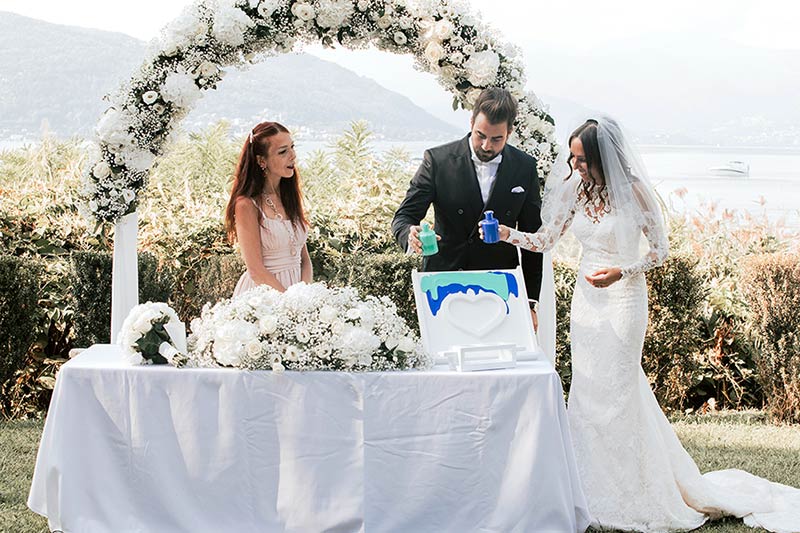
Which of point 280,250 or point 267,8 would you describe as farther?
point 267,8

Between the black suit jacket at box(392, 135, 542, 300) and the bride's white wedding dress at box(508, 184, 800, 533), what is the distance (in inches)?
11.7

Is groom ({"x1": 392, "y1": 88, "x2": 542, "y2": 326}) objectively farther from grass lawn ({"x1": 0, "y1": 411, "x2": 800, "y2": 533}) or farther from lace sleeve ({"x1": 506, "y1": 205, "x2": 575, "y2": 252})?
grass lawn ({"x1": 0, "y1": 411, "x2": 800, "y2": 533})

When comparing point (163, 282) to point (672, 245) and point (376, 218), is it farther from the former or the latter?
point (672, 245)

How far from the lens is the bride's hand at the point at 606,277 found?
3.88 metres

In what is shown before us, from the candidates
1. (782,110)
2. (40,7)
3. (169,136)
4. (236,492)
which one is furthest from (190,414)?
(782,110)

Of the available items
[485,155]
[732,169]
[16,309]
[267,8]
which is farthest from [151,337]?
[732,169]

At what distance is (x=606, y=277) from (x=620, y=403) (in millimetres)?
575

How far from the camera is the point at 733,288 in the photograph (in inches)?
280

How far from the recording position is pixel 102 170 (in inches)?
184

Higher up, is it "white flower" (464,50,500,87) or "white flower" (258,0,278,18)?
"white flower" (258,0,278,18)

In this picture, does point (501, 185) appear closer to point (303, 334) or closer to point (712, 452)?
point (303, 334)

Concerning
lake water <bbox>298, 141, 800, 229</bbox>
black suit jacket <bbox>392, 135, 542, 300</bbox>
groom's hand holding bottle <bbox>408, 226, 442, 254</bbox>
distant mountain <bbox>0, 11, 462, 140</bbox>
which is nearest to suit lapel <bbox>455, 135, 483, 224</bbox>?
black suit jacket <bbox>392, 135, 542, 300</bbox>

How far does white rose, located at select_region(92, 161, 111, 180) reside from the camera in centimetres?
466

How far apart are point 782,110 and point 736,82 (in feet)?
3.40
